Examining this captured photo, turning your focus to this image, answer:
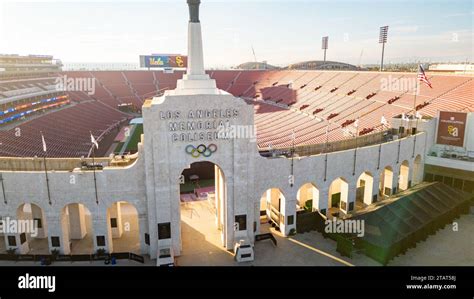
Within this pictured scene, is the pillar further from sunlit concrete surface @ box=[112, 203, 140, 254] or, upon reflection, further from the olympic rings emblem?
the olympic rings emblem

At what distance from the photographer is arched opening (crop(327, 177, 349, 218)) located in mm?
31844

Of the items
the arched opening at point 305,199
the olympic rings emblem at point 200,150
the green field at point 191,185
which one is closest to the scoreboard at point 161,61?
the green field at point 191,185

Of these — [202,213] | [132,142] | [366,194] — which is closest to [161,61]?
[132,142]

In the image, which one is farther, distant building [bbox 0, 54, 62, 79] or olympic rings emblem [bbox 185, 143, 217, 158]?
distant building [bbox 0, 54, 62, 79]

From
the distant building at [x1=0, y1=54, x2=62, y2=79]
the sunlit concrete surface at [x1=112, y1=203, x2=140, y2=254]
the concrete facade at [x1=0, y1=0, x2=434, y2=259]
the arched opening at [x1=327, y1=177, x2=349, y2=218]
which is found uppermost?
the distant building at [x1=0, y1=54, x2=62, y2=79]

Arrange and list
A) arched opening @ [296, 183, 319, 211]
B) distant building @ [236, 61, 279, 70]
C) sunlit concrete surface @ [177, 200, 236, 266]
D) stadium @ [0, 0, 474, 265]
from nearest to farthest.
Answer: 1. stadium @ [0, 0, 474, 265]
2. sunlit concrete surface @ [177, 200, 236, 266]
3. arched opening @ [296, 183, 319, 211]
4. distant building @ [236, 61, 279, 70]

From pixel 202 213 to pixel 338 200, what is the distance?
1442cm

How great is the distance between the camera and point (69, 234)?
28297 millimetres

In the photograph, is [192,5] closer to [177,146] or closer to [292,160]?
[177,146]

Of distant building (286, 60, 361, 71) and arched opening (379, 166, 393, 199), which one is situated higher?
distant building (286, 60, 361, 71)

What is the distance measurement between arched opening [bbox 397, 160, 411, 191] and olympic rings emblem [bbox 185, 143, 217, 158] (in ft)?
74.6

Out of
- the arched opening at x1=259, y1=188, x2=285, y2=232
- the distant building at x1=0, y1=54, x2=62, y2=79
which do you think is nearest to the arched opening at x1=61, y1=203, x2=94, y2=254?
the arched opening at x1=259, y1=188, x2=285, y2=232

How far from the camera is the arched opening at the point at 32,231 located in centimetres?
2539
